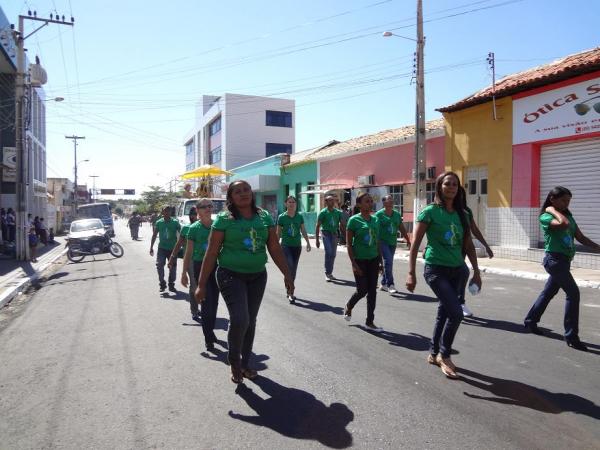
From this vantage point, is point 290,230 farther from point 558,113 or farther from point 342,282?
point 558,113

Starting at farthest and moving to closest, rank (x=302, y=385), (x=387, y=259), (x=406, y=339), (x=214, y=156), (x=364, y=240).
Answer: (x=214, y=156), (x=387, y=259), (x=364, y=240), (x=406, y=339), (x=302, y=385)

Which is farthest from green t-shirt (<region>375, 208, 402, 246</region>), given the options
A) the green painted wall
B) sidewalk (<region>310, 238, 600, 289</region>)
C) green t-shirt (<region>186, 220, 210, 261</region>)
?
the green painted wall

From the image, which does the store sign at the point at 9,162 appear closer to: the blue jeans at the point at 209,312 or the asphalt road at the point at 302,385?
the asphalt road at the point at 302,385

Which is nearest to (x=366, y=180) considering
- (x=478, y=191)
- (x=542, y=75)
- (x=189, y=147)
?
(x=478, y=191)

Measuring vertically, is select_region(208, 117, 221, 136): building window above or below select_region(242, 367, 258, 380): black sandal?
above

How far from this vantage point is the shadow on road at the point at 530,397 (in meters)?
3.68

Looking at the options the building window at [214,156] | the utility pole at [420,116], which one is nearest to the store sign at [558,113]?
the utility pole at [420,116]

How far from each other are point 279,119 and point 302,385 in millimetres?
45570

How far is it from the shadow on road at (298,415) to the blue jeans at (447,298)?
1.24 m

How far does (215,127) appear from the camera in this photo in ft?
167

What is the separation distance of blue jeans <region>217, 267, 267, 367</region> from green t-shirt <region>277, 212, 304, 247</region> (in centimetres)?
406

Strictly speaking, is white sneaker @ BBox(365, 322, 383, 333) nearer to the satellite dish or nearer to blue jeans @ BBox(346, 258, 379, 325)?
blue jeans @ BBox(346, 258, 379, 325)

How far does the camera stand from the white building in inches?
1801

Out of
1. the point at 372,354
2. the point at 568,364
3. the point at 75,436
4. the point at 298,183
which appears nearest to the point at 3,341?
the point at 75,436
